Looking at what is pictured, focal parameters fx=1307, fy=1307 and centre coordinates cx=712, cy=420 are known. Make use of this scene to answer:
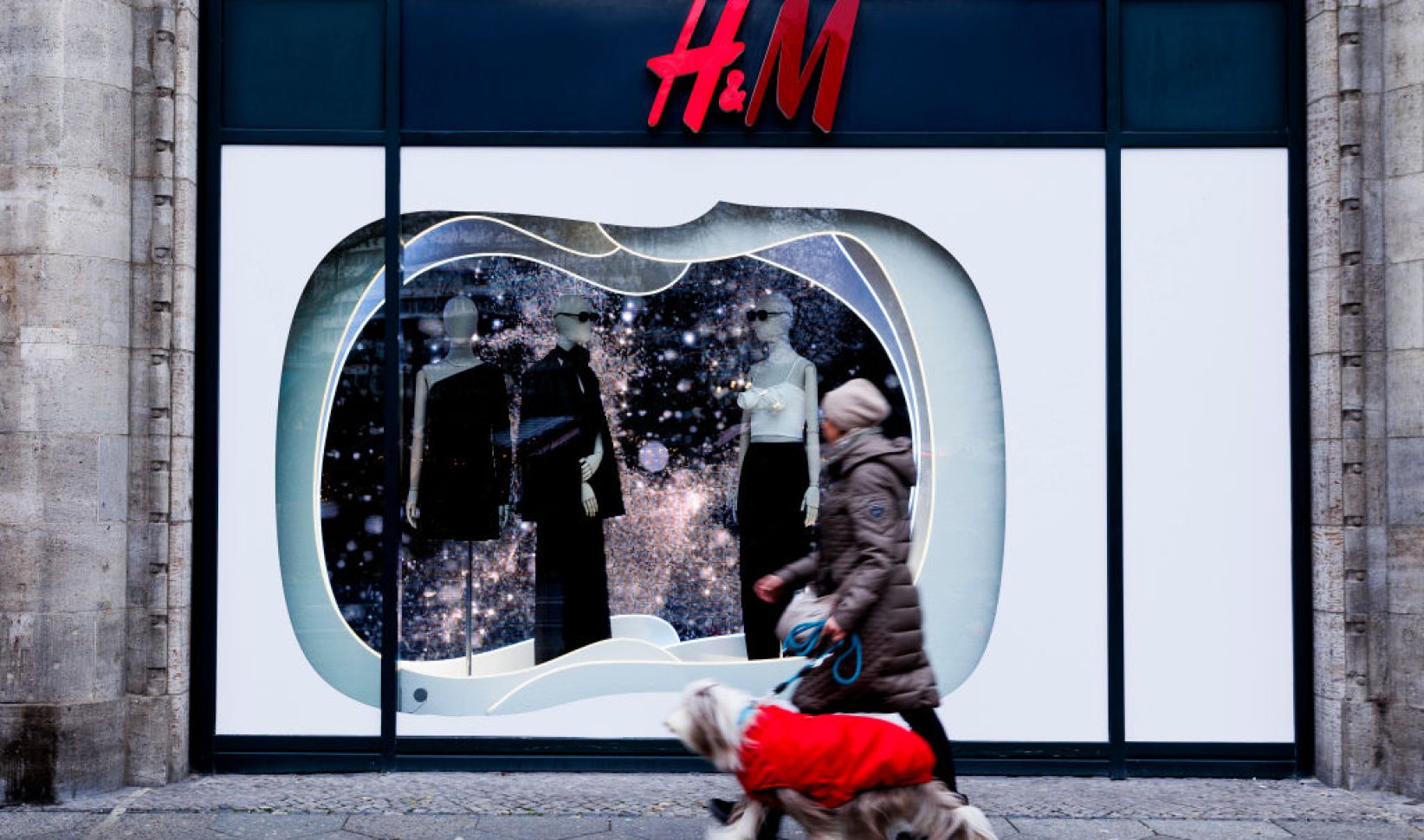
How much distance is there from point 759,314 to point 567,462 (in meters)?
1.29

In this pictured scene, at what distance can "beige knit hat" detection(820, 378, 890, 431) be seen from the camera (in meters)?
4.97

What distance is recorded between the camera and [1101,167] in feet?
22.3

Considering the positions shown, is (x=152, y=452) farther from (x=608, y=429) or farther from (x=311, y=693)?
(x=608, y=429)

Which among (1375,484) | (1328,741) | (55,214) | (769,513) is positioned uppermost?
(55,214)

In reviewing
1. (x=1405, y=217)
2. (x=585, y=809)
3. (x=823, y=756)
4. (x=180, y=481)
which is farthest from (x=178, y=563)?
(x=1405, y=217)

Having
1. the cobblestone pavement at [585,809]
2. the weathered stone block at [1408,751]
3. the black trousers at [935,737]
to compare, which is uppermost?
the black trousers at [935,737]

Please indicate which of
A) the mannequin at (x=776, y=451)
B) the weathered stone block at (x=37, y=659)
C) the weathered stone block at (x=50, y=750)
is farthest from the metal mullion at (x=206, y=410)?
the mannequin at (x=776, y=451)

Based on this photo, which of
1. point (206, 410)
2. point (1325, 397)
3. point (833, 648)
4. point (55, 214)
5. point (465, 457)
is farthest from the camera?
point (465, 457)

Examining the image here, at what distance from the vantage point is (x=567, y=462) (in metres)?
6.97

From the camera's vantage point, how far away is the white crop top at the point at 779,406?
6949mm

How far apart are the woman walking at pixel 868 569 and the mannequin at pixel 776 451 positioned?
190cm

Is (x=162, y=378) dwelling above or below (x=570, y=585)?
above

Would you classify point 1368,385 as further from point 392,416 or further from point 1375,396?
point 392,416

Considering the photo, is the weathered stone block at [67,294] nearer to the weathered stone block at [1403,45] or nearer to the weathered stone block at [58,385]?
the weathered stone block at [58,385]
